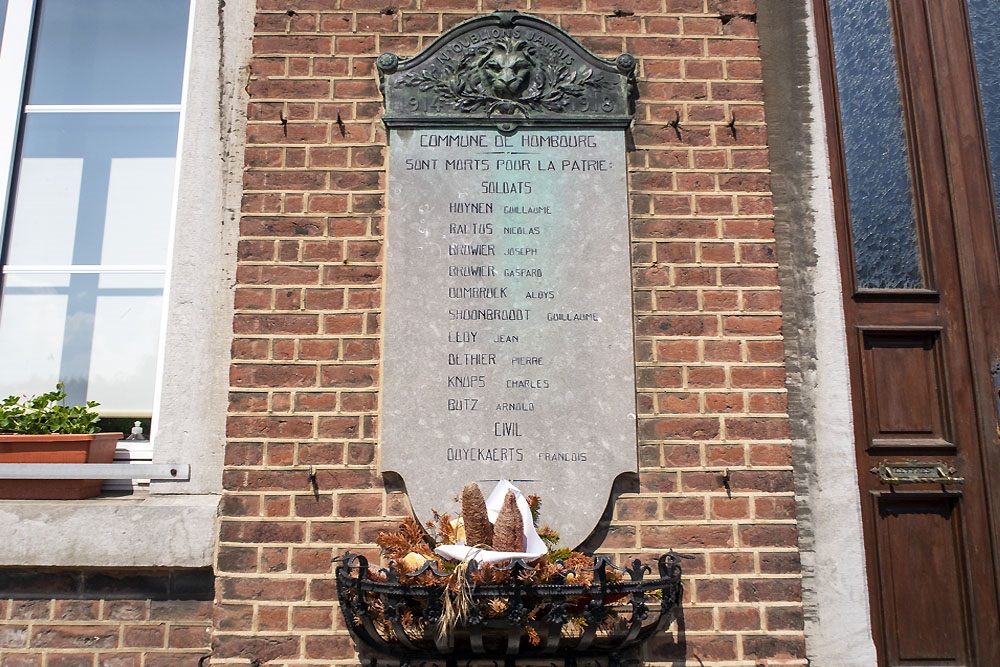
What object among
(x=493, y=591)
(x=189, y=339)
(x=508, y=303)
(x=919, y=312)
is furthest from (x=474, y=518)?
(x=919, y=312)

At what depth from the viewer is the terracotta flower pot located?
2674mm

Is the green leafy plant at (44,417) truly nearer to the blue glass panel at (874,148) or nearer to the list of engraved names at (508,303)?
the list of engraved names at (508,303)

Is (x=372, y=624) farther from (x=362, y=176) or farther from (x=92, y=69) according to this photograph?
(x=92, y=69)

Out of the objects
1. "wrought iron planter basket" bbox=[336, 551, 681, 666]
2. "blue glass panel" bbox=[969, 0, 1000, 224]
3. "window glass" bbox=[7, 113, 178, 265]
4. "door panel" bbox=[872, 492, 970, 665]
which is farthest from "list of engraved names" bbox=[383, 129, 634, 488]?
"blue glass panel" bbox=[969, 0, 1000, 224]

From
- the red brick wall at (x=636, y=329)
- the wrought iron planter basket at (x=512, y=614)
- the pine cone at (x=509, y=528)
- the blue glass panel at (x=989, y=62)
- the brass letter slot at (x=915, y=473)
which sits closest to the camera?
the wrought iron planter basket at (x=512, y=614)

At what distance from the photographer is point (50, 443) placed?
2676mm

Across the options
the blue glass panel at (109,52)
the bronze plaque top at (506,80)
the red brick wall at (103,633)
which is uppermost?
the blue glass panel at (109,52)

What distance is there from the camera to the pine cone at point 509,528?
89.4 inches

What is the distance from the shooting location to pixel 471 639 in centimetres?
224

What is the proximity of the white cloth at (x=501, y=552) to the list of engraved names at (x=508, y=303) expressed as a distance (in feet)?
0.40

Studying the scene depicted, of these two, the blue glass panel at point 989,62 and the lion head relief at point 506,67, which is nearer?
the lion head relief at point 506,67

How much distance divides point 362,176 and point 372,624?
1605 millimetres

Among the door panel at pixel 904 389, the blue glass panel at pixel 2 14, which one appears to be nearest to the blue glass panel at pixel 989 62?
the door panel at pixel 904 389

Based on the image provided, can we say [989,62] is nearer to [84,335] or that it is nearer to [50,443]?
[84,335]
